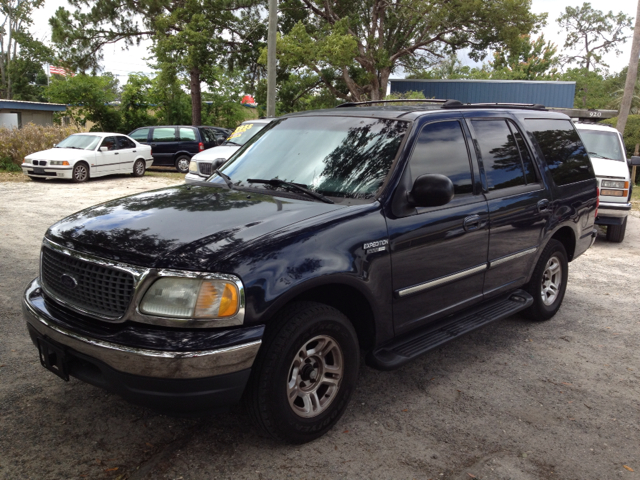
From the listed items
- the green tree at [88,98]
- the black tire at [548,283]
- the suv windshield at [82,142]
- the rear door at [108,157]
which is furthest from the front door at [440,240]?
the green tree at [88,98]

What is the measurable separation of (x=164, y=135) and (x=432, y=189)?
1907 centimetres

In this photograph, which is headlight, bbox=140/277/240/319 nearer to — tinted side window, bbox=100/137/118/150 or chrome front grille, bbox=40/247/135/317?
chrome front grille, bbox=40/247/135/317

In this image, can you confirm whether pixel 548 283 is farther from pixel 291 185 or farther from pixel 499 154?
pixel 291 185

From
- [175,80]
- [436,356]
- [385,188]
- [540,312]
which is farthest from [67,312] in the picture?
[175,80]

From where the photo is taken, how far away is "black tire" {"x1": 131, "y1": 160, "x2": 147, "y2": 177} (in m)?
18.5

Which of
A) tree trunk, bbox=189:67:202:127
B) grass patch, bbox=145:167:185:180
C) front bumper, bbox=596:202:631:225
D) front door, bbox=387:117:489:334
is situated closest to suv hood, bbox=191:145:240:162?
grass patch, bbox=145:167:185:180

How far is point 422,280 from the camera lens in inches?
149

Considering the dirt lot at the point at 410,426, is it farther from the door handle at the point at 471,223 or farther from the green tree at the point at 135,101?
the green tree at the point at 135,101

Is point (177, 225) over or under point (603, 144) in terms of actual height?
under

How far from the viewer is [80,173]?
16516 millimetres

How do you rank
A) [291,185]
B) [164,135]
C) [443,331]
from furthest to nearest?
[164,135] < [443,331] < [291,185]

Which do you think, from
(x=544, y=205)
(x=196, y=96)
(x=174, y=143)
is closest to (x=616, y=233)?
(x=544, y=205)

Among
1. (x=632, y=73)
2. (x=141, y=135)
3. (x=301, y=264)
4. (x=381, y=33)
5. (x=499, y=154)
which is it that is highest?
(x=381, y=33)

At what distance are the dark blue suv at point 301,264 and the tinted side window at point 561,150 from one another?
21cm
